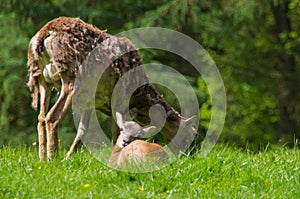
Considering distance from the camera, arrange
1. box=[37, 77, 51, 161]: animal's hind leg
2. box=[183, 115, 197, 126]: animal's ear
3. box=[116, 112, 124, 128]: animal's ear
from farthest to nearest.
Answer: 1. box=[183, 115, 197, 126]: animal's ear
2. box=[116, 112, 124, 128]: animal's ear
3. box=[37, 77, 51, 161]: animal's hind leg

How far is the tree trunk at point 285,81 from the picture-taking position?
17.5 m

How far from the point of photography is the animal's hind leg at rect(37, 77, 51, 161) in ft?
22.8

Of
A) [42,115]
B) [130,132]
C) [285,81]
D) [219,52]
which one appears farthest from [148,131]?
[285,81]

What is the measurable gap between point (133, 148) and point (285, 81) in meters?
11.5

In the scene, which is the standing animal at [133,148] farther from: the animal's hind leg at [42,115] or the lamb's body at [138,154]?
→ the animal's hind leg at [42,115]

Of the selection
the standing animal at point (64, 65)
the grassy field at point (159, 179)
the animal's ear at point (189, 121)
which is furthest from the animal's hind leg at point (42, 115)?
the animal's ear at point (189, 121)

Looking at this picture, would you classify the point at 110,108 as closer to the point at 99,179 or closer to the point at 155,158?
the point at 155,158

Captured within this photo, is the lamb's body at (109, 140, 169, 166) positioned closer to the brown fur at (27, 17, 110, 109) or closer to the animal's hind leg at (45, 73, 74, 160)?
the animal's hind leg at (45, 73, 74, 160)

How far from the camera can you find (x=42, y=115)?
712 centimetres

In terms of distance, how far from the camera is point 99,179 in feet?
19.6

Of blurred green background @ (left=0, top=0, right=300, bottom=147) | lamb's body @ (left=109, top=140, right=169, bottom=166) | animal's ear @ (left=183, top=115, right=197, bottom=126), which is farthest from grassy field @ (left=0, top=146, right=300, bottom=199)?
blurred green background @ (left=0, top=0, right=300, bottom=147)

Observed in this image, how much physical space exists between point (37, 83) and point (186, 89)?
5965mm

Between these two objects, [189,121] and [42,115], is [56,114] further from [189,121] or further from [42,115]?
[189,121]

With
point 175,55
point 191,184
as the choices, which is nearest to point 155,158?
point 191,184
